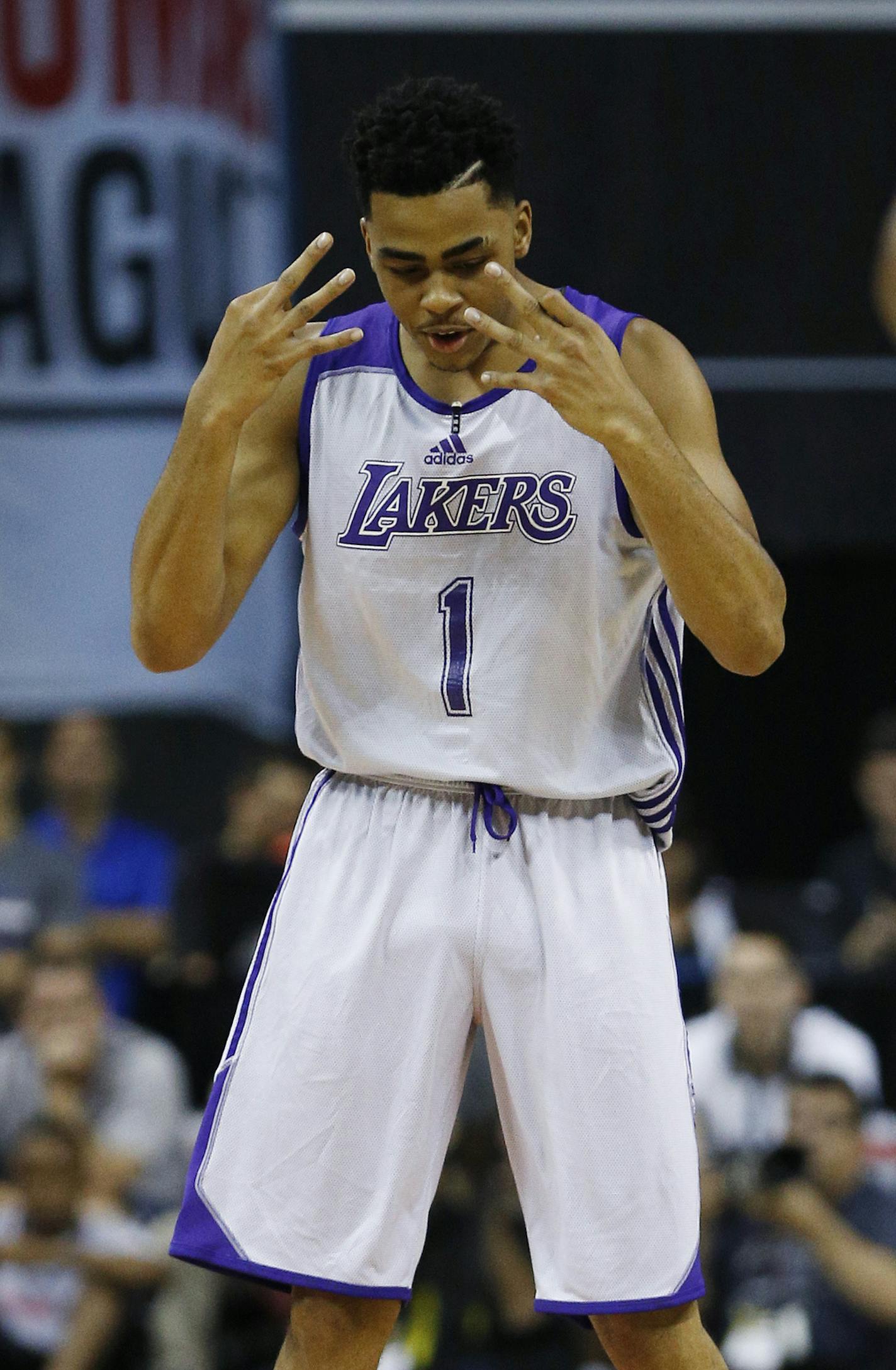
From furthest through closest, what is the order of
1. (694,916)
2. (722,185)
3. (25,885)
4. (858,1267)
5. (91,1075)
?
(722,185) → (694,916) → (25,885) → (91,1075) → (858,1267)

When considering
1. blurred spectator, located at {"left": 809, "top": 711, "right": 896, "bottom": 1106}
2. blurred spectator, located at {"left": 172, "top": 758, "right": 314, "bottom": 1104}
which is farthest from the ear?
blurred spectator, located at {"left": 809, "top": 711, "right": 896, "bottom": 1106}

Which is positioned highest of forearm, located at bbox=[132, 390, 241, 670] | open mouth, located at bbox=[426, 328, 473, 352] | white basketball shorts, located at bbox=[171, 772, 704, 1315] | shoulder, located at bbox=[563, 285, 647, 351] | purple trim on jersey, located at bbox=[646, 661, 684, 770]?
shoulder, located at bbox=[563, 285, 647, 351]

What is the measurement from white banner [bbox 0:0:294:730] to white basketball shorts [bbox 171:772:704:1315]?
4903mm

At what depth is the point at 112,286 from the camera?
7.81m

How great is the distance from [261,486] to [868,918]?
4338 millimetres

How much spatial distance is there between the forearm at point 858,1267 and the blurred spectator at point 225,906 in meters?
1.89

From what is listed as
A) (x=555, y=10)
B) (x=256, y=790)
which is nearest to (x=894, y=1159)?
(x=256, y=790)

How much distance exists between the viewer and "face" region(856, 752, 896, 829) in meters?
6.74

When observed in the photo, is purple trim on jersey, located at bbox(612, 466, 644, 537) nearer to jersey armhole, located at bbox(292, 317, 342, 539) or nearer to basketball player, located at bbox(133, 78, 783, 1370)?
basketball player, located at bbox(133, 78, 783, 1370)

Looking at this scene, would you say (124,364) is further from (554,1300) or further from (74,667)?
(554,1300)

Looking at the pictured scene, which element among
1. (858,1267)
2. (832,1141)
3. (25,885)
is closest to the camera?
(858,1267)

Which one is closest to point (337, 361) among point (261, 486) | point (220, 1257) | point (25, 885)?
point (261, 486)

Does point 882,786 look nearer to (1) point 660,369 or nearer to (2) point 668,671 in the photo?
(2) point 668,671

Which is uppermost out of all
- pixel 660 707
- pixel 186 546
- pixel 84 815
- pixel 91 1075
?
pixel 186 546
